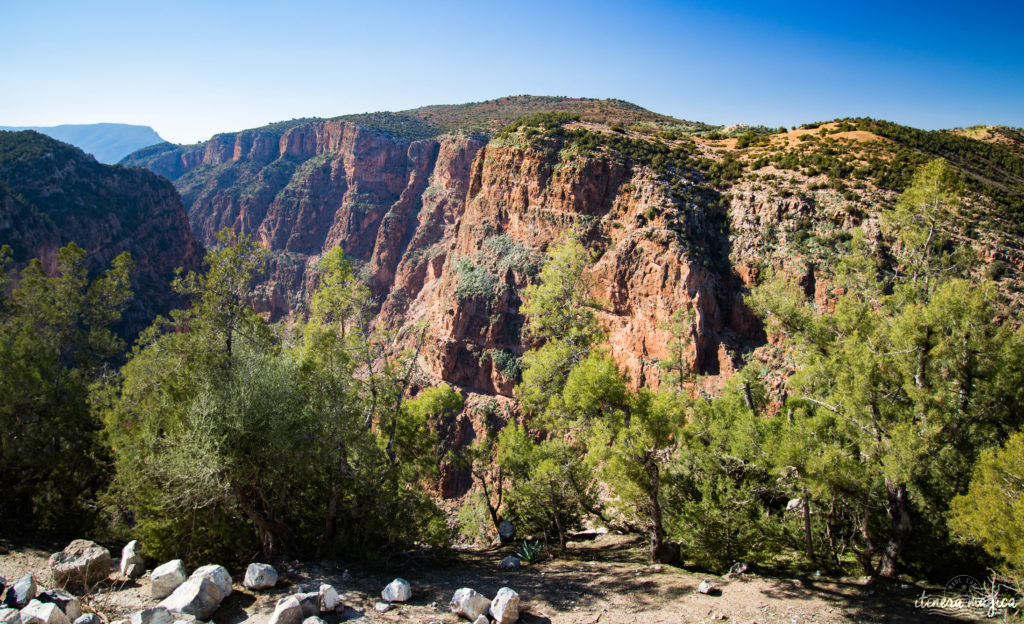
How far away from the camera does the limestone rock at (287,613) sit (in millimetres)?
8633

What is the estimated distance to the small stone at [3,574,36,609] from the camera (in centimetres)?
880

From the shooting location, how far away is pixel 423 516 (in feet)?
52.0

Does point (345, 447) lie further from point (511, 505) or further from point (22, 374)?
point (22, 374)

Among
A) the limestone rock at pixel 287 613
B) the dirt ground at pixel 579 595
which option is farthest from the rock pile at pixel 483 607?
the limestone rock at pixel 287 613

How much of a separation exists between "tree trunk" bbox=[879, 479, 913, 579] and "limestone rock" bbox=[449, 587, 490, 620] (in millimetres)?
10259

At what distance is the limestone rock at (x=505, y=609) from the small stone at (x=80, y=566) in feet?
28.5

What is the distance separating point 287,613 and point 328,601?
0.93m

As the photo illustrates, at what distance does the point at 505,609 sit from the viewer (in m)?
9.71

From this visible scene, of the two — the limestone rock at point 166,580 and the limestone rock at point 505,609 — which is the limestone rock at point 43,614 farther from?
the limestone rock at point 505,609

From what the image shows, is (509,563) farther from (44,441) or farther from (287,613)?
(44,441)

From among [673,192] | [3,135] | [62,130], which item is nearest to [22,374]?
[673,192]

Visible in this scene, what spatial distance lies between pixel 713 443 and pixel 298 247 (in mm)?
103370

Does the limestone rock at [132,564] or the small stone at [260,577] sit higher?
the small stone at [260,577]

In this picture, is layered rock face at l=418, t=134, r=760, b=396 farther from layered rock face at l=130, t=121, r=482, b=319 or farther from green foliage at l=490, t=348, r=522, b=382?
layered rock face at l=130, t=121, r=482, b=319
